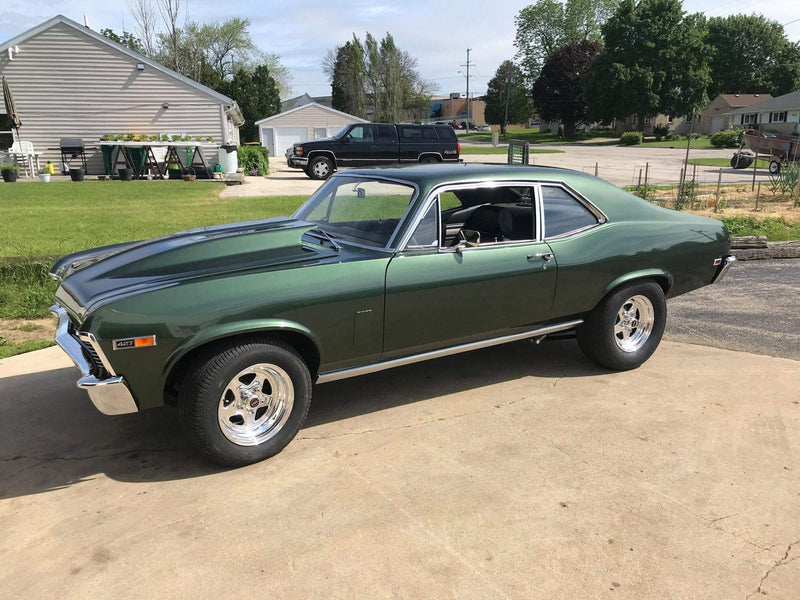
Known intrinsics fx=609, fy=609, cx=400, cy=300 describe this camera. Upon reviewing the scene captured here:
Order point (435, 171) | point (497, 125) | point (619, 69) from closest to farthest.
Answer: point (435, 171), point (619, 69), point (497, 125)

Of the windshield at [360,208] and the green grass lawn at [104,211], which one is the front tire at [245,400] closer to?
the windshield at [360,208]

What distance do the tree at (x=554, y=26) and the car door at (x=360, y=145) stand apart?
7150 cm

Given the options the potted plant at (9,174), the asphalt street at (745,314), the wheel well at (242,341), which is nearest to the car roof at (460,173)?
the wheel well at (242,341)

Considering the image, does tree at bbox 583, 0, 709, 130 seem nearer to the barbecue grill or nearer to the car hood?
the barbecue grill

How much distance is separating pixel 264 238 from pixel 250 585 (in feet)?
6.16

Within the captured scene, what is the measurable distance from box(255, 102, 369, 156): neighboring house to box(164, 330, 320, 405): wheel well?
41071 millimetres

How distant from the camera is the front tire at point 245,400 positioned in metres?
3.05

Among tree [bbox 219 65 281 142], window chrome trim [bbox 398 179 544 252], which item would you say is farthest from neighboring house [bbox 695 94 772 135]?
window chrome trim [bbox 398 179 544 252]

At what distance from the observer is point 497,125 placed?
329 ft

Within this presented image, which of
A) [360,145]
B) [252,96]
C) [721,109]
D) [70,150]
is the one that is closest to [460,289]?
[360,145]

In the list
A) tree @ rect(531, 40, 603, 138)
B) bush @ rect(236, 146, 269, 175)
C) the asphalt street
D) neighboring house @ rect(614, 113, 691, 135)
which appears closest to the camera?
the asphalt street

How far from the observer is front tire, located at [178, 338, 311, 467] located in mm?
3055

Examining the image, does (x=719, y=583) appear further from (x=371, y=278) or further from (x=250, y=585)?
(x=371, y=278)

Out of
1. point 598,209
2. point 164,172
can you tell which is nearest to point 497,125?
point 164,172
